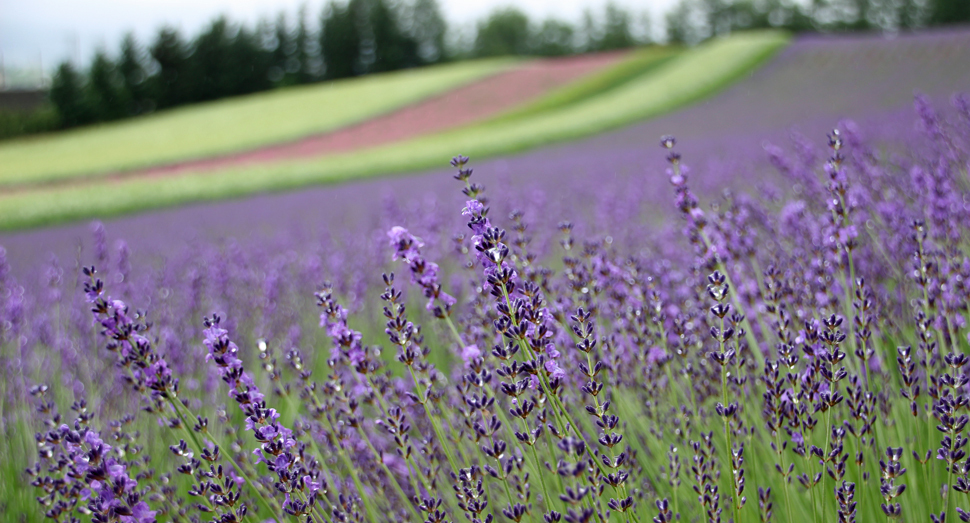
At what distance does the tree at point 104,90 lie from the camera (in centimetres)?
3534

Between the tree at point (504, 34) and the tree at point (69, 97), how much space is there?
3264 cm

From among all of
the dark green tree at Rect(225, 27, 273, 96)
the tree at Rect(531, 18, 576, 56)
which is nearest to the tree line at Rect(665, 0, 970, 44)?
the tree at Rect(531, 18, 576, 56)

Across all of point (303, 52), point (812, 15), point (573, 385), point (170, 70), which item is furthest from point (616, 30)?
point (573, 385)

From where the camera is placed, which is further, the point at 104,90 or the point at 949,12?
the point at 949,12

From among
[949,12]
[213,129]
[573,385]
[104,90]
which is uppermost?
[573,385]

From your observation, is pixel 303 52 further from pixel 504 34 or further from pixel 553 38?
pixel 553 38

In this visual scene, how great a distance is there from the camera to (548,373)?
2.98ft

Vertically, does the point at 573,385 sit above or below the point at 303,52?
above

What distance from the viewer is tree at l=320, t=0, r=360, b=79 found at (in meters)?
45.9

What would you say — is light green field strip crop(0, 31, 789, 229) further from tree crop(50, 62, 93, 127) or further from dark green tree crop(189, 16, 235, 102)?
dark green tree crop(189, 16, 235, 102)

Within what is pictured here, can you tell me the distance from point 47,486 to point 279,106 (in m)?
32.9

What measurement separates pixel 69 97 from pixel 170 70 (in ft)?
27.3

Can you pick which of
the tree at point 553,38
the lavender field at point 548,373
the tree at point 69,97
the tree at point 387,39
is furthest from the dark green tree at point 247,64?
the lavender field at point 548,373

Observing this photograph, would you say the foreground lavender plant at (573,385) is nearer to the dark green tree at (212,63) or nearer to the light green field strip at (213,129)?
the light green field strip at (213,129)
